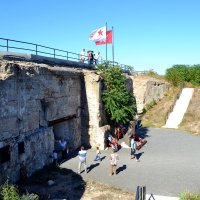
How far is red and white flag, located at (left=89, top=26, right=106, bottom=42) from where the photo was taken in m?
28.9

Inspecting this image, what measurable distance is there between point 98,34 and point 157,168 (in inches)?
591

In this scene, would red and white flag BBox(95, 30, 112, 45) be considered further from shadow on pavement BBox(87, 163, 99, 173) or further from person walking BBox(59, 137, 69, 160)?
shadow on pavement BBox(87, 163, 99, 173)

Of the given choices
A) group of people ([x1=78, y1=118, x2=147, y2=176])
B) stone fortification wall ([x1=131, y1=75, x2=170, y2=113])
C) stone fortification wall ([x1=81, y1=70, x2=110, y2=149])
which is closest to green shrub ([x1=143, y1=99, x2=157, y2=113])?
stone fortification wall ([x1=131, y1=75, x2=170, y2=113])

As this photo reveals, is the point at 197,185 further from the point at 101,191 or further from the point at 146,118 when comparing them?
the point at 146,118

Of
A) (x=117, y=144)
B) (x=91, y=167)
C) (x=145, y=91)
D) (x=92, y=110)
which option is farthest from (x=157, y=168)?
(x=145, y=91)

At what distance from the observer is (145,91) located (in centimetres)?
3653

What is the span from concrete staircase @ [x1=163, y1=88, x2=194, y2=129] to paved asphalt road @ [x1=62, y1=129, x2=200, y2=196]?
6.46 meters

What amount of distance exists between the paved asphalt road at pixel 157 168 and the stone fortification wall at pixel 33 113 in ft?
6.48

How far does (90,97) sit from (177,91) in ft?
64.5

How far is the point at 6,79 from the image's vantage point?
14.2 metres

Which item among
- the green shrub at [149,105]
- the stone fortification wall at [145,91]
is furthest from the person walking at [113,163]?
the green shrub at [149,105]

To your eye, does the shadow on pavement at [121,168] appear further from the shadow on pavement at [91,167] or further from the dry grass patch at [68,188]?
the dry grass patch at [68,188]

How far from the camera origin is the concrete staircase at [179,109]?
31.0 meters

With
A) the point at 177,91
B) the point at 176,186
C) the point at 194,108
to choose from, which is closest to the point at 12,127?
the point at 176,186
